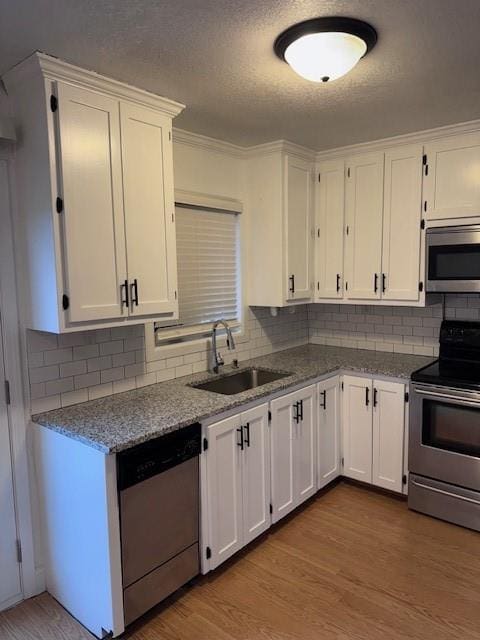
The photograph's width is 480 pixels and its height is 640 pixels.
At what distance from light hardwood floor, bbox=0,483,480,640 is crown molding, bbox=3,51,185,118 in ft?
7.95

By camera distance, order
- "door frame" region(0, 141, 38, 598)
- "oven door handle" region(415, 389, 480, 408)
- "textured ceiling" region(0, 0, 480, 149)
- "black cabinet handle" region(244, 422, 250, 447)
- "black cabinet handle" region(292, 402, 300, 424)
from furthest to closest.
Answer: "black cabinet handle" region(292, 402, 300, 424) < "oven door handle" region(415, 389, 480, 408) < "black cabinet handle" region(244, 422, 250, 447) < "door frame" region(0, 141, 38, 598) < "textured ceiling" region(0, 0, 480, 149)

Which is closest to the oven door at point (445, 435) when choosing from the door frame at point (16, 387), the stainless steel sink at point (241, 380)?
the stainless steel sink at point (241, 380)

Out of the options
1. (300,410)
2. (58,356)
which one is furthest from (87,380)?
(300,410)

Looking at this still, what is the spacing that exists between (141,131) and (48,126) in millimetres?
483

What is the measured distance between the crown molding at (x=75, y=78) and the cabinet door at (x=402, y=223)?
5.57 feet

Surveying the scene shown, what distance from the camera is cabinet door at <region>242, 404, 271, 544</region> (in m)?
2.47

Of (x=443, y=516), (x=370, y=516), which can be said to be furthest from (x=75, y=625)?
(x=443, y=516)

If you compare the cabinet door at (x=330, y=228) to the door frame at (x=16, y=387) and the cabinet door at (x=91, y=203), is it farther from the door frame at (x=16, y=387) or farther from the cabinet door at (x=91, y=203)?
the door frame at (x=16, y=387)

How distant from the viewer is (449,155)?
294 cm

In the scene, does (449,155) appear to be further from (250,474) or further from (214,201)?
(250,474)

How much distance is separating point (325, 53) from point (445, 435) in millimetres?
2257

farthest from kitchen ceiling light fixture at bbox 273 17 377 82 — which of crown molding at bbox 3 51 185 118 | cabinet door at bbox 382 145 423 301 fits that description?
cabinet door at bbox 382 145 423 301

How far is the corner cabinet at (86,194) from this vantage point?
1923 millimetres

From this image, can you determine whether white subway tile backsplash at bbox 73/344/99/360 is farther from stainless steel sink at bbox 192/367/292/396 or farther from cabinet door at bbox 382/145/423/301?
cabinet door at bbox 382/145/423/301
